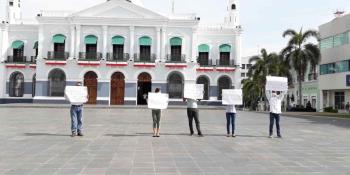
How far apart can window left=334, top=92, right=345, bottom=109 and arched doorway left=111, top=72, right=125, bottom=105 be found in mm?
24611

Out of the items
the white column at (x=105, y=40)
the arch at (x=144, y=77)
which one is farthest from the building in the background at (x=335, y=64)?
the white column at (x=105, y=40)

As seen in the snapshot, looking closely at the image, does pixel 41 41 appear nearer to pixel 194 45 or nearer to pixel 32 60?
pixel 32 60

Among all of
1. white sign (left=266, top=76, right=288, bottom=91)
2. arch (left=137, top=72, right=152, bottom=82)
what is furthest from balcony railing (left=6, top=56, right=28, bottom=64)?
white sign (left=266, top=76, right=288, bottom=91)

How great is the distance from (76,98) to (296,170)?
7581 mm

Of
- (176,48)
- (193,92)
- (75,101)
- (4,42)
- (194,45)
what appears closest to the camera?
(75,101)

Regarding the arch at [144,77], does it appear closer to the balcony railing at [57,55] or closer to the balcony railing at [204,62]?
the balcony railing at [204,62]

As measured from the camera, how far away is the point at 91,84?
45.3 meters

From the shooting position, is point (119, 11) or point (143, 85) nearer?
point (119, 11)

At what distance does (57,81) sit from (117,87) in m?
7.07

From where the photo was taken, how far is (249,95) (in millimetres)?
63875

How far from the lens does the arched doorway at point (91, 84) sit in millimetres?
45219

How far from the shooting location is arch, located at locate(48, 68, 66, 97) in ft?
148

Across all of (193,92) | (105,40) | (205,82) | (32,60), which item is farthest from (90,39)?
(193,92)

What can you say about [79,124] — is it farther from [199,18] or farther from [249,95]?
[249,95]
